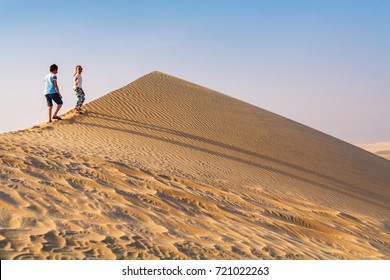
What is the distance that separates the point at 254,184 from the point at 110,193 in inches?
153

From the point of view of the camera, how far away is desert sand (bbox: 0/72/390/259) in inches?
173

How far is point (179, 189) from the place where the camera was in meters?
6.97

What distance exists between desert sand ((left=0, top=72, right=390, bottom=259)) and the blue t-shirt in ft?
3.39

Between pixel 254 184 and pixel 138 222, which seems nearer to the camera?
pixel 138 222

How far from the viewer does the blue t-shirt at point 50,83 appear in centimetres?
1104

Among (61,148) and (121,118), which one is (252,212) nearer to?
(61,148)

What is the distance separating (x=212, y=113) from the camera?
14664mm

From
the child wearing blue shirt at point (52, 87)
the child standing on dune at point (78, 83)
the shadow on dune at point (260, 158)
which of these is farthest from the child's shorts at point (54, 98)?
the shadow on dune at point (260, 158)

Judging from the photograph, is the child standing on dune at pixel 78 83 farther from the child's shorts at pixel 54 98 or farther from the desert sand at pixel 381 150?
→ the desert sand at pixel 381 150

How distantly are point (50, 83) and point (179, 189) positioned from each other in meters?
6.04

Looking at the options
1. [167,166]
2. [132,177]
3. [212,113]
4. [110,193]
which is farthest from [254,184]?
[212,113]

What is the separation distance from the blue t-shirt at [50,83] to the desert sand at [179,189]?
3.39ft

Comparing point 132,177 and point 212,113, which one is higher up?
point 212,113
